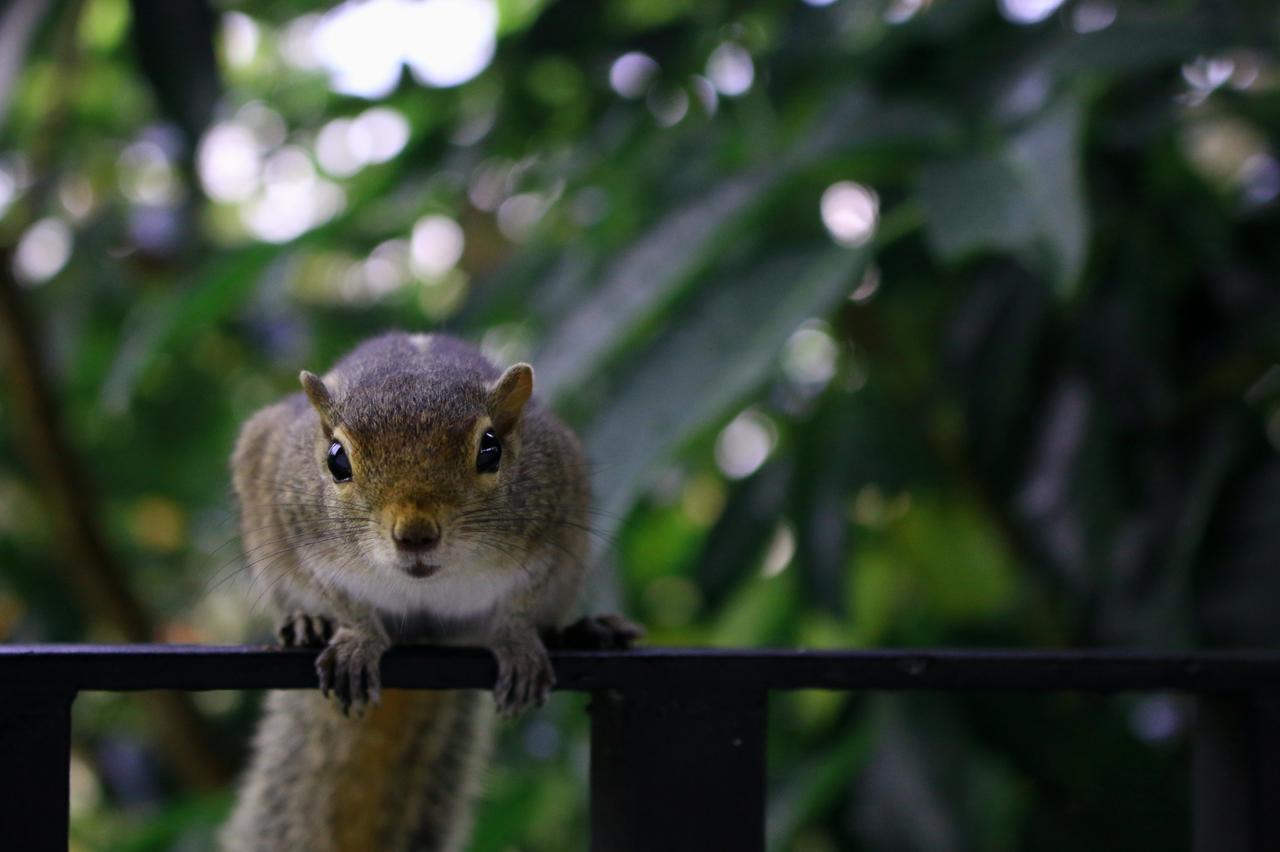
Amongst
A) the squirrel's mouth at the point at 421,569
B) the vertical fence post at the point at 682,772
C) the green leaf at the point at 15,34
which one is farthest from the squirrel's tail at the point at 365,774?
the green leaf at the point at 15,34

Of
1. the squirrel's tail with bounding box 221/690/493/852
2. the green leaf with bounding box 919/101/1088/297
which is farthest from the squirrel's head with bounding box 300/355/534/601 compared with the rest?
the green leaf with bounding box 919/101/1088/297

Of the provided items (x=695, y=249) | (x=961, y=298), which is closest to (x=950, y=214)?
(x=695, y=249)

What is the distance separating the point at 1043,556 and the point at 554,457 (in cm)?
94

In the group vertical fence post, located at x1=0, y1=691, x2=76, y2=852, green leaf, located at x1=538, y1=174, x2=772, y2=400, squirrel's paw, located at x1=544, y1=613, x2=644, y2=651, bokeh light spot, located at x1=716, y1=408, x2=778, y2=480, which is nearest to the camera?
vertical fence post, located at x1=0, y1=691, x2=76, y2=852

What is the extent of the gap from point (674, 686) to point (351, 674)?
0.18m

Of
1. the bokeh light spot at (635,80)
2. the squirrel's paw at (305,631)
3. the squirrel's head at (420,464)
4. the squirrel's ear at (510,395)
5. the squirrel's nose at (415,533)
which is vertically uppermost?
the bokeh light spot at (635,80)

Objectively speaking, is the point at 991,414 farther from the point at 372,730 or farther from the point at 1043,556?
the point at 372,730

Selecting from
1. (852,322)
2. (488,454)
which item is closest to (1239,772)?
(488,454)

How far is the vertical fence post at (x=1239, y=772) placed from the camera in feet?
2.45

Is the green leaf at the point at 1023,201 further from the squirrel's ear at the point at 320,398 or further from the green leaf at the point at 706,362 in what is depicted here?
the squirrel's ear at the point at 320,398

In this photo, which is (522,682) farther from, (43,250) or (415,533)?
(43,250)

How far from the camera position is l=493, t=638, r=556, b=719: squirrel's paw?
741 millimetres

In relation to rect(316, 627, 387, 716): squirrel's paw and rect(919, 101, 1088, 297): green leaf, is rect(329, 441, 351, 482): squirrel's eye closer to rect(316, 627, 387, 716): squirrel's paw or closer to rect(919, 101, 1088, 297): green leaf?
rect(316, 627, 387, 716): squirrel's paw

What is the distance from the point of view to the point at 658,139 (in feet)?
5.45
